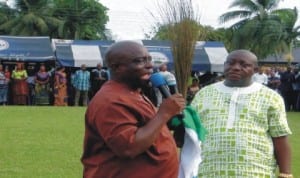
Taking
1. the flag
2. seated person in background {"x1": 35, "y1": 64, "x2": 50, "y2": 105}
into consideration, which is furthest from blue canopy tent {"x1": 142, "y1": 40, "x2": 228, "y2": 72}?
the flag

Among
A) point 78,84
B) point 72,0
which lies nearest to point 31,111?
point 78,84

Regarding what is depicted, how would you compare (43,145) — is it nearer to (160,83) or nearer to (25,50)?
(160,83)

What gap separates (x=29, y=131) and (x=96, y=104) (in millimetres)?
10549

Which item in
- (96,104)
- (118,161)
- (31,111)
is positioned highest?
(96,104)

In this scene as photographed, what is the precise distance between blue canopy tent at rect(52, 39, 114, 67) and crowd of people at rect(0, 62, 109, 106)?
49cm

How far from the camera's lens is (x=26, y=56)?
2388 cm

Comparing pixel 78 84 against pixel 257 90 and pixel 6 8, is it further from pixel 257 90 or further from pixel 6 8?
pixel 6 8

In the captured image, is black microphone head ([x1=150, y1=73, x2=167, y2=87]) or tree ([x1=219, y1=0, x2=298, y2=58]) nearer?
black microphone head ([x1=150, y1=73, x2=167, y2=87])

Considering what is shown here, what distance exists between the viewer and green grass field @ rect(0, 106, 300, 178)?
846 centimetres

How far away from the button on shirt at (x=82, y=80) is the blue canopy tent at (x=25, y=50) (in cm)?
174

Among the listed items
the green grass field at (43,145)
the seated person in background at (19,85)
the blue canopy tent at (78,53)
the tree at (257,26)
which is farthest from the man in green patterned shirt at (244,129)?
the tree at (257,26)

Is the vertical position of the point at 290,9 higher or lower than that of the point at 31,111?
higher

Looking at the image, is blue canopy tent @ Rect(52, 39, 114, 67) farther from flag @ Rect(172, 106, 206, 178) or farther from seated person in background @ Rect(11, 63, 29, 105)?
flag @ Rect(172, 106, 206, 178)

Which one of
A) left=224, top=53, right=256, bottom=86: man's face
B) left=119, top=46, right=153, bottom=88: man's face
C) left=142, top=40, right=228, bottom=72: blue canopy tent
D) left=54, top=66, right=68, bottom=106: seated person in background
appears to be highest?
left=119, top=46, right=153, bottom=88: man's face
